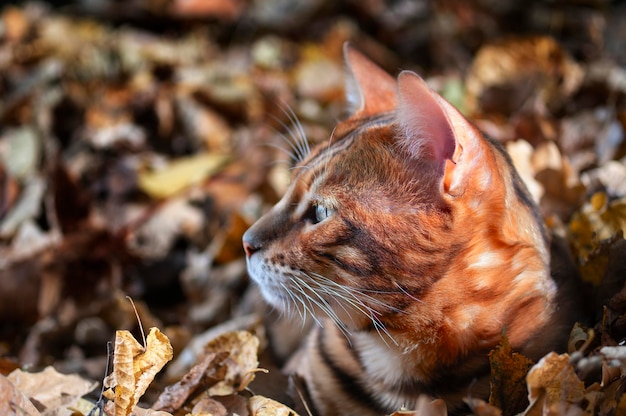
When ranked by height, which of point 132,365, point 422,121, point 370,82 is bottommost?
point 132,365

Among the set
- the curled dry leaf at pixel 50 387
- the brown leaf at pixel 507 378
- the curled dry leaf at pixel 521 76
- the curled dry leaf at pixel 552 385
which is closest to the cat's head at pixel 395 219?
the brown leaf at pixel 507 378

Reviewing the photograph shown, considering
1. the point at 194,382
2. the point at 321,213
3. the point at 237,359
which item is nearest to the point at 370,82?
the point at 321,213

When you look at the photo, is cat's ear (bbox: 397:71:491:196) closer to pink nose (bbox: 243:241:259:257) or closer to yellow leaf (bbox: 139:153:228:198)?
pink nose (bbox: 243:241:259:257)

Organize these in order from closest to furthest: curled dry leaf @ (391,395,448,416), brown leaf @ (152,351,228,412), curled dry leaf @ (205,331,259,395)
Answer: curled dry leaf @ (391,395,448,416)
brown leaf @ (152,351,228,412)
curled dry leaf @ (205,331,259,395)

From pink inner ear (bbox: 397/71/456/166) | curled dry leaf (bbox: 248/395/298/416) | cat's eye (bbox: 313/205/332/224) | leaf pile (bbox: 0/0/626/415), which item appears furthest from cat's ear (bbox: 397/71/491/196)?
curled dry leaf (bbox: 248/395/298/416)

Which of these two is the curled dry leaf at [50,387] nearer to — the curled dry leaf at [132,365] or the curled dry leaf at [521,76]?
the curled dry leaf at [132,365]

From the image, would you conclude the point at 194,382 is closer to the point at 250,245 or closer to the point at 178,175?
the point at 250,245
